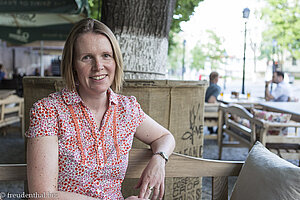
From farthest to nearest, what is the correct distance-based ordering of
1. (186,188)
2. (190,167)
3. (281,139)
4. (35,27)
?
(35,27) < (281,139) < (186,188) < (190,167)

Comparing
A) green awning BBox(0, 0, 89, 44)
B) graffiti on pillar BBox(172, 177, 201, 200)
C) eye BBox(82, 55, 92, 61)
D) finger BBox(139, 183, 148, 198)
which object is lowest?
graffiti on pillar BBox(172, 177, 201, 200)

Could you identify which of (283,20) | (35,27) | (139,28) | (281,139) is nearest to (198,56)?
(283,20)

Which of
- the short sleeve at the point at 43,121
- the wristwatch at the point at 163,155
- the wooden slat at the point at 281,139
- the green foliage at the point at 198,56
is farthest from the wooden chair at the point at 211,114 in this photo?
the green foliage at the point at 198,56

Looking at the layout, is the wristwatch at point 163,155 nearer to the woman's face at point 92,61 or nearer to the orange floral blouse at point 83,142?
the orange floral blouse at point 83,142

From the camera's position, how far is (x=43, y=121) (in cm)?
127

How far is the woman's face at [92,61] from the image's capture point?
1.37 m

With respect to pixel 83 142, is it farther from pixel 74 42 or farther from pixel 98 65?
pixel 74 42

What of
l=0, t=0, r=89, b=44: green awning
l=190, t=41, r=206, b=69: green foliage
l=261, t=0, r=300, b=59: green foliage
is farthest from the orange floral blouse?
l=190, t=41, r=206, b=69: green foliage

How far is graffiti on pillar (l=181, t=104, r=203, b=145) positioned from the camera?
6.88 ft

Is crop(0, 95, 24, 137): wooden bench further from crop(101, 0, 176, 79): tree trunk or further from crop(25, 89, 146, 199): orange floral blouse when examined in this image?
crop(25, 89, 146, 199): orange floral blouse

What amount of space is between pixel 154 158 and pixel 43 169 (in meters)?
0.52

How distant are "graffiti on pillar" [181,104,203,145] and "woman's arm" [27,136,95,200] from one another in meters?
1.02

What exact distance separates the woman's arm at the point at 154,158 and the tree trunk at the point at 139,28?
2.33ft

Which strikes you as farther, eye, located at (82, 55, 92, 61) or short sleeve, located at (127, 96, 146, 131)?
short sleeve, located at (127, 96, 146, 131)
